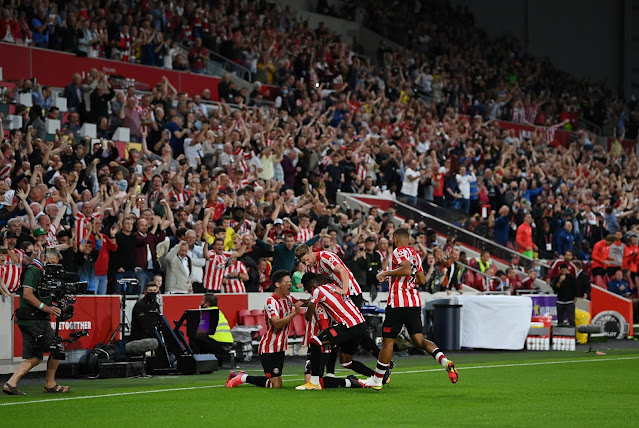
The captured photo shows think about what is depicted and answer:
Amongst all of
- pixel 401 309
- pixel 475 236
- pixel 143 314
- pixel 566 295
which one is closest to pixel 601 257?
pixel 475 236

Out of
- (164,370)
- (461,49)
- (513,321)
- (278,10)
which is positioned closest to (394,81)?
(278,10)

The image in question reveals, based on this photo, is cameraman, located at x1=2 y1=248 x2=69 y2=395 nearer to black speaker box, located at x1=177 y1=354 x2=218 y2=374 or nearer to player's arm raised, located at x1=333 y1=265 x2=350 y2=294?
black speaker box, located at x1=177 y1=354 x2=218 y2=374

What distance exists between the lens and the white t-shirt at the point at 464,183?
31.3m

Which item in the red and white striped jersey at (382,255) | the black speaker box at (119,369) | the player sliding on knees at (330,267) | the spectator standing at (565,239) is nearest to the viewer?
the player sliding on knees at (330,267)

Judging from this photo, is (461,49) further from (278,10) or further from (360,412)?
(360,412)

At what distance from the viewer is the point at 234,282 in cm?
2033

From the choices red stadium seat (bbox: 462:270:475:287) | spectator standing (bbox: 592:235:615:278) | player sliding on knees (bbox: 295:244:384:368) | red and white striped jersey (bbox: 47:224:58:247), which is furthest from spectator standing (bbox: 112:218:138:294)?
spectator standing (bbox: 592:235:615:278)

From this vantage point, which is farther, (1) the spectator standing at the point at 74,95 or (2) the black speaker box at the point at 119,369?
(1) the spectator standing at the point at 74,95

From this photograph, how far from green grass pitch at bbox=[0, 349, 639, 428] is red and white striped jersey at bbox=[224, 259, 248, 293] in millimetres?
3502

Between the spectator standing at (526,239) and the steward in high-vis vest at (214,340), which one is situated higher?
the spectator standing at (526,239)

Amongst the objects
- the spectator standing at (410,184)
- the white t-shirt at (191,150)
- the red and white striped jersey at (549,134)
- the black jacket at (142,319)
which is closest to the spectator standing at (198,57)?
the white t-shirt at (191,150)

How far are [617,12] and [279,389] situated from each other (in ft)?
136

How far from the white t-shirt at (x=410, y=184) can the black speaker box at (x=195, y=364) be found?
14640 millimetres

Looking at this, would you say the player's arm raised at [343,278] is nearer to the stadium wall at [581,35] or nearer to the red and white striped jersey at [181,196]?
the red and white striped jersey at [181,196]
